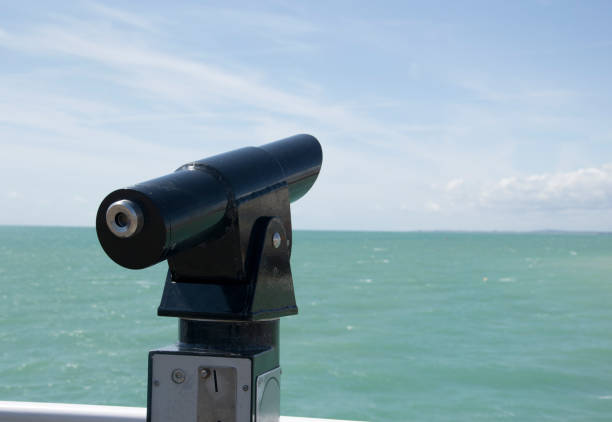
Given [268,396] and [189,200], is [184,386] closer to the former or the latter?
[268,396]

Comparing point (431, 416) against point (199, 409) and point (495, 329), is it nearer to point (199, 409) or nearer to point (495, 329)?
point (495, 329)

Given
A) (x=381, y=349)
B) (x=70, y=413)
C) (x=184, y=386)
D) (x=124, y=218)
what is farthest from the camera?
(x=381, y=349)

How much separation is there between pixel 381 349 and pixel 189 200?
771 inches

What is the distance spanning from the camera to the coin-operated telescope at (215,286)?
1138 millimetres

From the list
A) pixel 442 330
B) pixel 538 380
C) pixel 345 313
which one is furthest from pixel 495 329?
pixel 538 380

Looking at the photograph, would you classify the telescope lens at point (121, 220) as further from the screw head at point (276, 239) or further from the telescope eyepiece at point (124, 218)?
the screw head at point (276, 239)

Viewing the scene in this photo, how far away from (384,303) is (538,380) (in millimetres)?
13934

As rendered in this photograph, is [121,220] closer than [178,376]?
Yes

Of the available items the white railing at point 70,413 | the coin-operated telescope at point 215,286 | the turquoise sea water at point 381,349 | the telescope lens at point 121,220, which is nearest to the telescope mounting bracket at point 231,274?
the coin-operated telescope at point 215,286

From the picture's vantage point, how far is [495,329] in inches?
945

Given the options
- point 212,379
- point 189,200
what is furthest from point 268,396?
point 189,200

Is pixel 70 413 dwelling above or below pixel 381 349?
above

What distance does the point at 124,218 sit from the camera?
111cm

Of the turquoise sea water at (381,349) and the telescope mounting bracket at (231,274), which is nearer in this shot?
the telescope mounting bracket at (231,274)
